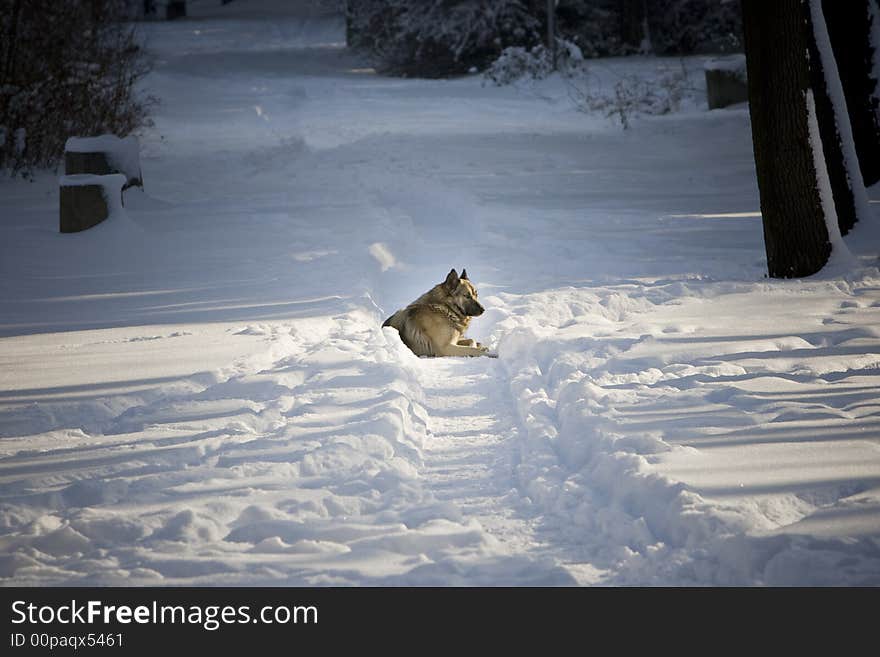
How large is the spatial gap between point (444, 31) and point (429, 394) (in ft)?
94.7

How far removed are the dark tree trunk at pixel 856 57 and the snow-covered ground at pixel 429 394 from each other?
1.91 metres

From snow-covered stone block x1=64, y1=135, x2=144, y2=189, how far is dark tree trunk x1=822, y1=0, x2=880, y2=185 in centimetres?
1057

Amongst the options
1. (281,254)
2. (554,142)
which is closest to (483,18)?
(554,142)

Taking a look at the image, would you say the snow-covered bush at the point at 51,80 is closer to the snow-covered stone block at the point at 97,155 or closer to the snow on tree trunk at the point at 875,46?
the snow-covered stone block at the point at 97,155

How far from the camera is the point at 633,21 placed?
37.5 meters

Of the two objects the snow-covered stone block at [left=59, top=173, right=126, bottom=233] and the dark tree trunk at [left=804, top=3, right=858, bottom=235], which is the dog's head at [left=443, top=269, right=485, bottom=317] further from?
the snow-covered stone block at [left=59, top=173, right=126, bottom=233]

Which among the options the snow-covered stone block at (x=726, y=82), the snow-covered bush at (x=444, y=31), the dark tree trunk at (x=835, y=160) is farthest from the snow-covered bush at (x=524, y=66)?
the dark tree trunk at (x=835, y=160)

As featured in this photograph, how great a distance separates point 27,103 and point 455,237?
26.6 feet

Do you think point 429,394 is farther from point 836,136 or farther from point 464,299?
point 836,136

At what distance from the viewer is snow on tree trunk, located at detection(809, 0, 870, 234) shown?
996 centimetres

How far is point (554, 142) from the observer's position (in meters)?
19.3

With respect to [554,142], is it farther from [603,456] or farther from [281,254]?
[603,456]

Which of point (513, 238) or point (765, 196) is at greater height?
point (765, 196)

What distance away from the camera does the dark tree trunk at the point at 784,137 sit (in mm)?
8875
